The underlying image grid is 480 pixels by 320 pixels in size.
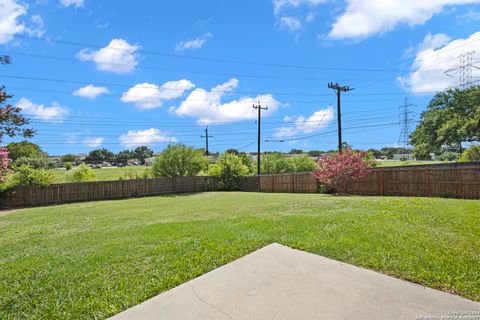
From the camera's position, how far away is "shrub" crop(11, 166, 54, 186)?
58.6 feet

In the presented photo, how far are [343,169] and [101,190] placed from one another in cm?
1639

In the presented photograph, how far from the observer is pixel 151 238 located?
5234 mm

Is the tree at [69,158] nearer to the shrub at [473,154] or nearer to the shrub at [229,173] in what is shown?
the shrub at [229,173]

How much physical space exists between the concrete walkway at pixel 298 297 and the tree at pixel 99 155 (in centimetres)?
6149

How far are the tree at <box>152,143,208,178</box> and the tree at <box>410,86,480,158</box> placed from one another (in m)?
26.2

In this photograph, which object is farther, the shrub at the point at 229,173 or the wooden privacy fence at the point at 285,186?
the shrub at the point at 229,173

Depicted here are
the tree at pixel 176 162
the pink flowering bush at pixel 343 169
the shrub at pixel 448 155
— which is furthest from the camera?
the shrub at pixel 448 155

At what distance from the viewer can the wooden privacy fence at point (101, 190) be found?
696 inches

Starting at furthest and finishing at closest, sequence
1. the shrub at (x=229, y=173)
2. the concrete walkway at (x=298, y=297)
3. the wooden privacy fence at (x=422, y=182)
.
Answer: the shrub at (x=229, y=173)
the wooden privacy fence at (x=422, y=182)
the concrete walkway at (x=298, y=297)

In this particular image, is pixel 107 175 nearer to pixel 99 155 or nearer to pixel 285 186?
pixel 285 186

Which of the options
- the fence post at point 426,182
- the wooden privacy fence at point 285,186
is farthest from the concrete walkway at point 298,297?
the fence post at point 426,182

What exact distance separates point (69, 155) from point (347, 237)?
6983 cm

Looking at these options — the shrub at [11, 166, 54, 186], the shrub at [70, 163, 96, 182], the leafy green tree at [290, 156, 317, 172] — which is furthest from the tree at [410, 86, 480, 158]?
the shrub at [11, 166, 54, 186]

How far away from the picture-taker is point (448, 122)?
30.7 meters
